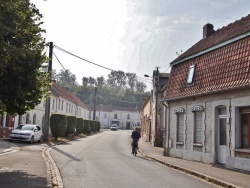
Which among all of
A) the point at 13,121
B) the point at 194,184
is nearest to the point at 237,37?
the point at 194,184

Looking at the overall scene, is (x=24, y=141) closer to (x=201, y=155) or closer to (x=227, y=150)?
(x=201, y=155)

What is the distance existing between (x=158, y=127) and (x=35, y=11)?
22.3 metres

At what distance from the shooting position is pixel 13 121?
3706 cm

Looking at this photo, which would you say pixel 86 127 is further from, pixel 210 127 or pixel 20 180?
pixel 20 180

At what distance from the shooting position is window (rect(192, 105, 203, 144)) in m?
19.0

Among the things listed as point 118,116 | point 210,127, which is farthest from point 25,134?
point 118,116

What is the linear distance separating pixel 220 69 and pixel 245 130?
10.7 feet

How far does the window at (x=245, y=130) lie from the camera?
49.8ft

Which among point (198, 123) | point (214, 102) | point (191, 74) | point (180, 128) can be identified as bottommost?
point (180, 128)

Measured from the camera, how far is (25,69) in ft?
40.1

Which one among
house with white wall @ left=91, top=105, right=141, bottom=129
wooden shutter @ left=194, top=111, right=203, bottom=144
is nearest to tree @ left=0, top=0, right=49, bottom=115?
wooden shutter @ left=194, top=111, right=203, bottom=144

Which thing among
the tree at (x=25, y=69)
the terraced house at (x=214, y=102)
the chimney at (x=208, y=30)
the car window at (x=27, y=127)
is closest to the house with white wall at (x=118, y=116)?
the car window at (x=27, y=127)

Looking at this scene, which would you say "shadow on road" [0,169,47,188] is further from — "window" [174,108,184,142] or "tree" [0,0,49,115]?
"window" [174,108,184,142]

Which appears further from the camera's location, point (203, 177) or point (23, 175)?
point (203, 177)
